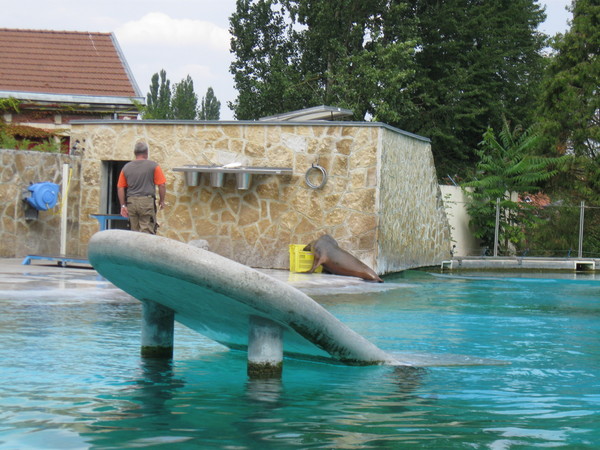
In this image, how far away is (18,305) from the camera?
30.6 ft

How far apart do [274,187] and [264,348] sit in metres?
11.6

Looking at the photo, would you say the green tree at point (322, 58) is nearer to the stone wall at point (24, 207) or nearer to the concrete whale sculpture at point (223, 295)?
the stone wall at point (24, 207)

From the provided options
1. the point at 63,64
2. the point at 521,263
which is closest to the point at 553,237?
the point at 521,263

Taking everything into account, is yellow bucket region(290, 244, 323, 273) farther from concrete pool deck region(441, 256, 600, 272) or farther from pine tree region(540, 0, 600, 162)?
pine tree region(540, 0, 600, 162)

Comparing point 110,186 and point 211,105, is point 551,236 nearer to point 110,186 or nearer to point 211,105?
point 110,186

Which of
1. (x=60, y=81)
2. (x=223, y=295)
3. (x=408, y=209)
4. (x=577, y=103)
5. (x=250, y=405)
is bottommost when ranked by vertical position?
(x=250, y=405)

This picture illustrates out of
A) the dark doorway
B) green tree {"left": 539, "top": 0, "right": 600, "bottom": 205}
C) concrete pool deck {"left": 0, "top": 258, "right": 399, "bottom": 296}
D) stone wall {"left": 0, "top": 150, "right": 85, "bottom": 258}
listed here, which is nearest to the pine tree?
green tree {"left": 539, "top": 0, "right": 600, "bottom": 205}

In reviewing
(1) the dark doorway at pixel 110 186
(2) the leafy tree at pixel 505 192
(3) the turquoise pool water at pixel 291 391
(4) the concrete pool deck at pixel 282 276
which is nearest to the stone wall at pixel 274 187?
(1) the dark doorway at pixel 110 186

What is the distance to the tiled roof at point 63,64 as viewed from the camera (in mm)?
23078

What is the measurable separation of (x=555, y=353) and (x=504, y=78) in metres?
30.8

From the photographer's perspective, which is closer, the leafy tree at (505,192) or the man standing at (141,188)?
the man standing at (141,188)

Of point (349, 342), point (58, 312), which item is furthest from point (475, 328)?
point (58, 312)

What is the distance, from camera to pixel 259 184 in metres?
17.2

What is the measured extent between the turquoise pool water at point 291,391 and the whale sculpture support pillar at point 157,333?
0.45ft
